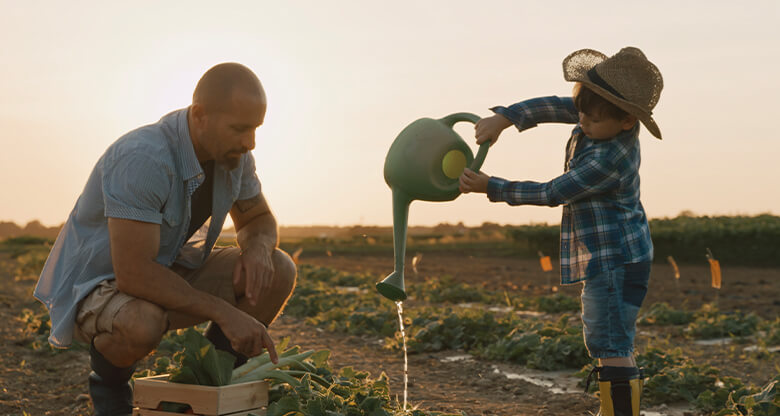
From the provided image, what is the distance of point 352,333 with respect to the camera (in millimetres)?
6035

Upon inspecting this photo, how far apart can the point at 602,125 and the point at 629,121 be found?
0.13 metres

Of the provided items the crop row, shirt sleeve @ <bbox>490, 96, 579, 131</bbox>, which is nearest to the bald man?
shirt sleeve @ <bbox>490, 96, 579, 131</bbox>

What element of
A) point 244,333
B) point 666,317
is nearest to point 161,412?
point 244,333

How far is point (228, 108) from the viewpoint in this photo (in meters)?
2.39

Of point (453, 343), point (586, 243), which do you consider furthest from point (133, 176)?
point (453, 343)

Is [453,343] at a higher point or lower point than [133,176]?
lower

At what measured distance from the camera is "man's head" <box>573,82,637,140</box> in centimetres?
268

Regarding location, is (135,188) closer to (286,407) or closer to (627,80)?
(286,407)

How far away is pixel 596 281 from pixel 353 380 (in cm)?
104

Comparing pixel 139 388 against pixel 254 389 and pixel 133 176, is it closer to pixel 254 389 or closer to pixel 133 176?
pixel 254 389

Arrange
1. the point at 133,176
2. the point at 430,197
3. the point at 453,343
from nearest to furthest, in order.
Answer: the point at 133,176
the point at 430,197
the point at 453,343

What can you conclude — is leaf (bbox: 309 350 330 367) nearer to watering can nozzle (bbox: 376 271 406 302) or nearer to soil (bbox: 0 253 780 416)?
watering can nozzle (bbox: 376 271 406 302)

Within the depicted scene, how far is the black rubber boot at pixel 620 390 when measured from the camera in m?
2.67

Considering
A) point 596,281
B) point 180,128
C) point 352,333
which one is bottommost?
point 352,333
